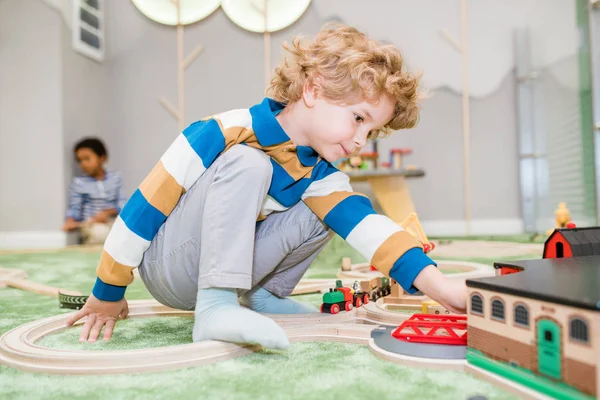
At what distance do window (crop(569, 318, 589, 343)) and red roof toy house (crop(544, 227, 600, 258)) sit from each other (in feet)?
1.01

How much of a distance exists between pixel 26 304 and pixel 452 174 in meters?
2.24

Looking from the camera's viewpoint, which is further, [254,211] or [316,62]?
[316,62]

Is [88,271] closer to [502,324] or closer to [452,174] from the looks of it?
[502,324]

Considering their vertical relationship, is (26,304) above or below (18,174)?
below

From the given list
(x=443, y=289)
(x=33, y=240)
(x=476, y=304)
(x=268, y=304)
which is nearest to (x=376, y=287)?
(x=268, y=304)

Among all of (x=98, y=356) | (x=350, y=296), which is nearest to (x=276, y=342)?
(x=98, y=356)

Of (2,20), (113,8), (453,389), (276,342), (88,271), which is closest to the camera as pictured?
(453,389)

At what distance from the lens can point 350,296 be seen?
87 cm

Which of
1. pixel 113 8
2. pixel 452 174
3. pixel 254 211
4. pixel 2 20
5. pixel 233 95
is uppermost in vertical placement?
pixel 113 8

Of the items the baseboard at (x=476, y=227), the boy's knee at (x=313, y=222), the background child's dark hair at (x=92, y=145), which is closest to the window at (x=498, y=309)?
the boy's knee at (x=313, y=222)

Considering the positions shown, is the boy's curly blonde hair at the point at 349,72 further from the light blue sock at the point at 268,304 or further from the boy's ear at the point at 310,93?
the light blue sock at the point at 268,304

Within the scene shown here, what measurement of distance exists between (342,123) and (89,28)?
2514 mm

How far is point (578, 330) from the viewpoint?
0.41 meters

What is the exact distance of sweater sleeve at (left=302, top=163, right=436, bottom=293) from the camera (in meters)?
0.69
